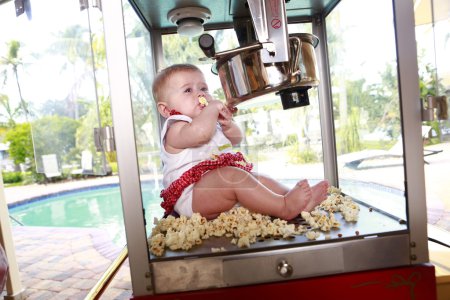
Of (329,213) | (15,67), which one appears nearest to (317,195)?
(329,213)

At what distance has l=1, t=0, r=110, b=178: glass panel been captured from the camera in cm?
69

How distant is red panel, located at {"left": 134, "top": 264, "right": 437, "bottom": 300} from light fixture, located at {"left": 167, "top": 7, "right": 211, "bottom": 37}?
576mm

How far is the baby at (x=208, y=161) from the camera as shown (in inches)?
31.0

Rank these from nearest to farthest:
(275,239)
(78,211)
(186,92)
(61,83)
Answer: (275,239)
(186,92)
(61,83)
(78,211)

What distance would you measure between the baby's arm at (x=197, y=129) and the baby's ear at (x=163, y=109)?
0.13 feet

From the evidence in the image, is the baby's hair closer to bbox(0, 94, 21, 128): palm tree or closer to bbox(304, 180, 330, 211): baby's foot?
bbox(304, 180, 330, 211): baby's foot

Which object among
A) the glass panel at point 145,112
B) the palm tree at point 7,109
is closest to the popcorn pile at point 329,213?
the glass panel at point 145,112

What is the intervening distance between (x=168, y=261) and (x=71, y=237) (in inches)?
104

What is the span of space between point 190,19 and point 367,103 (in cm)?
48

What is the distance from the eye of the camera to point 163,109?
33.5 inches

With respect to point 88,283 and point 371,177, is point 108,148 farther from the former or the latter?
point 88,283

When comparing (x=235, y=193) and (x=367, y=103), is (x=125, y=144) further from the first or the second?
(x=367, y=103)

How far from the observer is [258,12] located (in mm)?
640

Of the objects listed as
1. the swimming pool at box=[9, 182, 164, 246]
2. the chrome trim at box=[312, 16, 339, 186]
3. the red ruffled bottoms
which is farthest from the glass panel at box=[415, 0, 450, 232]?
the swimming pool at box=[9, 182, 164, 246]
